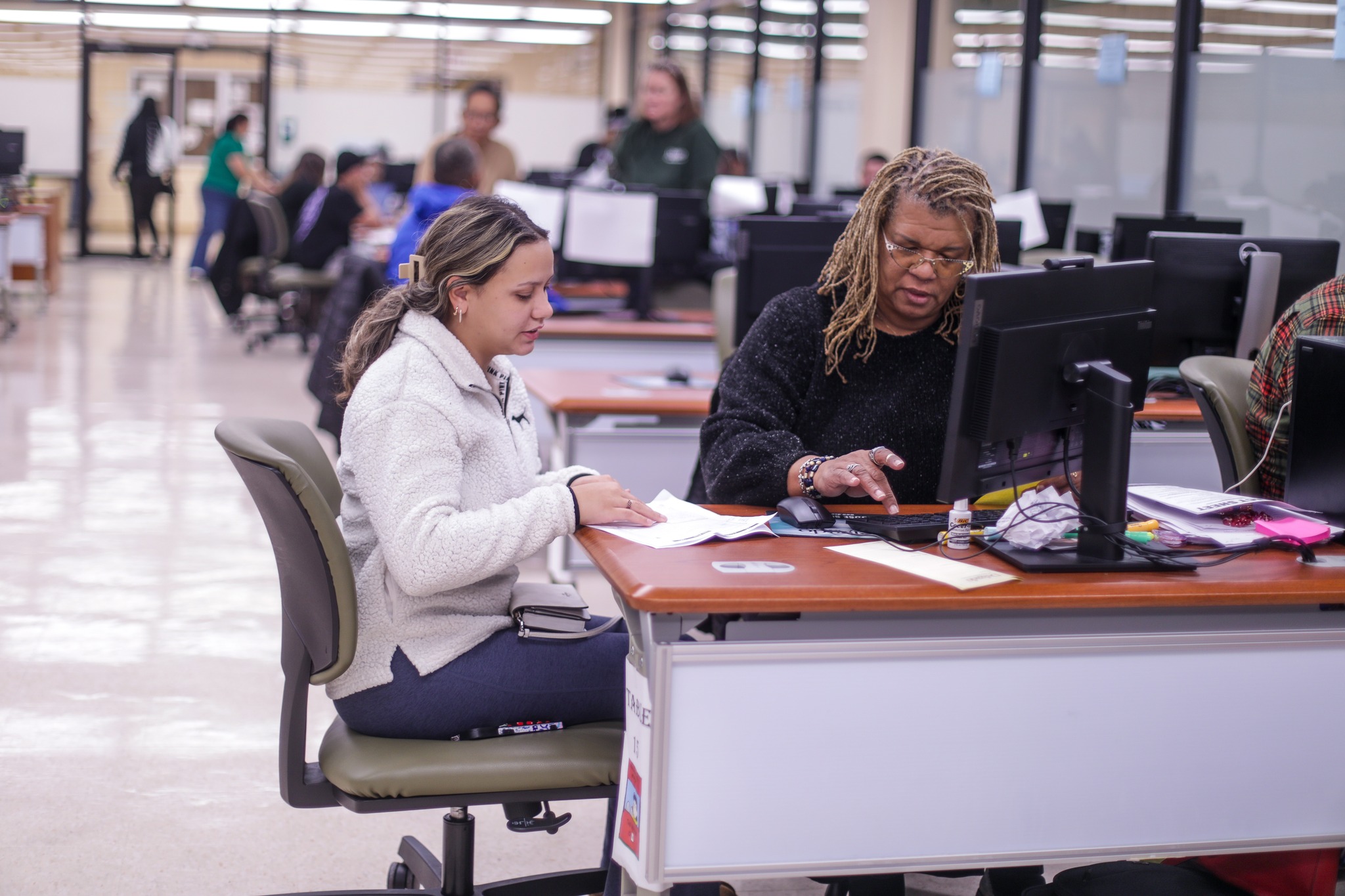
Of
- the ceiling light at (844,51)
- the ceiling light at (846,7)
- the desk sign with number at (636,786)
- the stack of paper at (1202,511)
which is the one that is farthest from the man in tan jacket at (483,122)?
the ceiling light at (846,7)

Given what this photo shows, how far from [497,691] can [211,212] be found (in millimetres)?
11251

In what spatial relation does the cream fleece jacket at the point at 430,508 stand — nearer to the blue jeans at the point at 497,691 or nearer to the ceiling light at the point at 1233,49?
→ the blue jeans at the point at 497,691

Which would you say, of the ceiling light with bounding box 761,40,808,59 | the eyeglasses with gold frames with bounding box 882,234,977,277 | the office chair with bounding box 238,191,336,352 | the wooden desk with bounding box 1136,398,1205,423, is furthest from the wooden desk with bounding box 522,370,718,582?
the ceiling light with bounding box 761,40,808,59

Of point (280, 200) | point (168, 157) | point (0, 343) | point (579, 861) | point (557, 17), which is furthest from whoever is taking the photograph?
point (557, 17)

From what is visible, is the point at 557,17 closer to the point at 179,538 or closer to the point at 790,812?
the point at 179,538

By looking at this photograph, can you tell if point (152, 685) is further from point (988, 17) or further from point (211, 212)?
point (211, 212)

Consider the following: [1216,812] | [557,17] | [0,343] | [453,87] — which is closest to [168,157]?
[453,87]

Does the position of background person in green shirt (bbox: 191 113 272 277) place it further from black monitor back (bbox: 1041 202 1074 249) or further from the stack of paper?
the stack of paper

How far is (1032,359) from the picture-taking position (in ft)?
5.79

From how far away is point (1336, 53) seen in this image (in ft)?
14.6

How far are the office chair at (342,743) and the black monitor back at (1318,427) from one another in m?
1.12

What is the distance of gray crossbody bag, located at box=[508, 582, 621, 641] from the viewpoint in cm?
185

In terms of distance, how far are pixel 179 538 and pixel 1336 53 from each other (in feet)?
13.5

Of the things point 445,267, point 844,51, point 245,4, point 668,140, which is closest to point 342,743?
point 445,267
